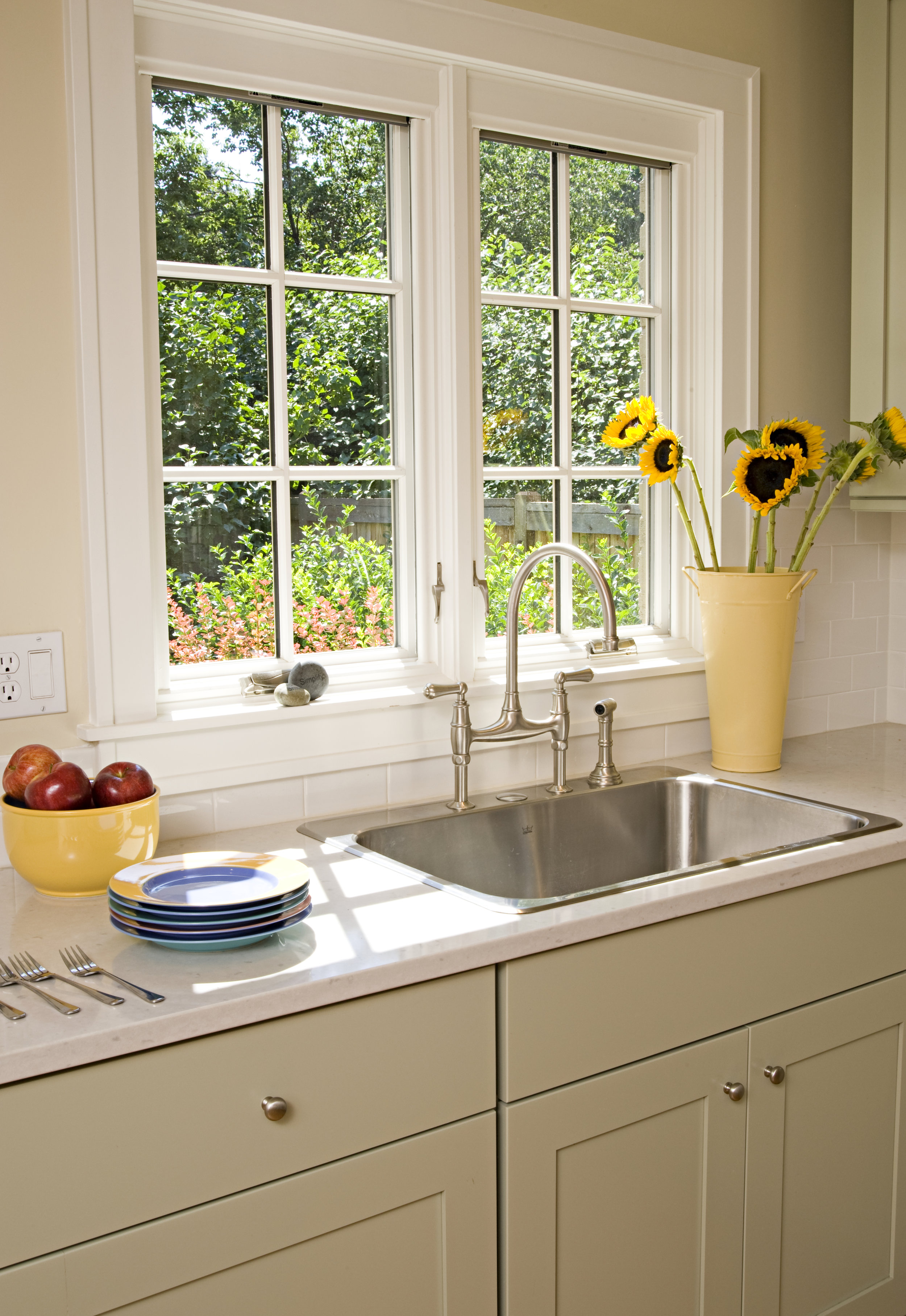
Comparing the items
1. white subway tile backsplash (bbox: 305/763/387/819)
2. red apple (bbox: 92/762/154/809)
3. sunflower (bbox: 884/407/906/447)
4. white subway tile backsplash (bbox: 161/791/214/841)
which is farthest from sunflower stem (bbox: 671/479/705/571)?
red apple (bbox: 92/762/154/809)

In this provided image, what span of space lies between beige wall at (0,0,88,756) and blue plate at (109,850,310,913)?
0.37 m

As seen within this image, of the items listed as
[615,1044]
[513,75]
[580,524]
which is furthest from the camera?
[580,524]

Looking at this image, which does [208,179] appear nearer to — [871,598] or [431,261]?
[431,261]

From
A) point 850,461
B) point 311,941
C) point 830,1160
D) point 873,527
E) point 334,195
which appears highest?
point 334,195

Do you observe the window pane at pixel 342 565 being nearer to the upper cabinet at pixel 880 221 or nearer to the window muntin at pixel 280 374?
the window muntin at pixel 280 374

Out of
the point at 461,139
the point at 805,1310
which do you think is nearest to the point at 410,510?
the point at 461,139

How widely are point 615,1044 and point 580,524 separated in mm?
1156

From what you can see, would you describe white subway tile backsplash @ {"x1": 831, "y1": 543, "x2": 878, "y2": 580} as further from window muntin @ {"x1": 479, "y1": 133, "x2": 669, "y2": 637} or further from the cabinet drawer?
the cabinet drawer

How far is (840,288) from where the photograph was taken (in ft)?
8.42

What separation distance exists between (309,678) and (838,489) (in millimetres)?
1083

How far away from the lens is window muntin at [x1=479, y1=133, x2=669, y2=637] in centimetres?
222

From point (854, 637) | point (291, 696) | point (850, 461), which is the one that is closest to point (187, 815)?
point (291, 696)

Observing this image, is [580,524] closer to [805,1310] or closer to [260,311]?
[260,311]

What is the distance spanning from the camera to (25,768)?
1.55 metres
